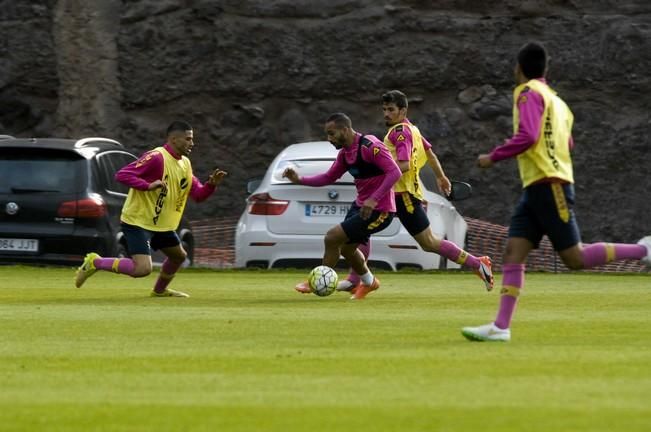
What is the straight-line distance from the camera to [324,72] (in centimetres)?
2973

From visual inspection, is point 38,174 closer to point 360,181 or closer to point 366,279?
point 366,279

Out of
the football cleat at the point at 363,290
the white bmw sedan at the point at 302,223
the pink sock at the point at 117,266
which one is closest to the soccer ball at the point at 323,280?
the football cleat at the point at 363,290

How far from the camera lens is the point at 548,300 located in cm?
1544

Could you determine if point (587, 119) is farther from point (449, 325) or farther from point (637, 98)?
point (449, 325)

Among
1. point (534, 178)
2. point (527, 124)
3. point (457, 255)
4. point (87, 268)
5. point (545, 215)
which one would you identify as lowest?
point (87, 268)

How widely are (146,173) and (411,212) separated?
237cm

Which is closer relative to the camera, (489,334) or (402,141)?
(489,334)

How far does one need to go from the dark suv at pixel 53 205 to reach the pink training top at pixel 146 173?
4211 millimetres

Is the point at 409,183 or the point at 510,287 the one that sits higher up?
the point at 409,183

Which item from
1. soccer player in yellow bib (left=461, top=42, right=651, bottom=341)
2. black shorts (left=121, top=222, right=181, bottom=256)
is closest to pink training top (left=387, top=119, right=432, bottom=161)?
black shorts (left=121, top=222, right=181, bottom=256)

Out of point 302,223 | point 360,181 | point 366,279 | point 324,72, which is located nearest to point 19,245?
point 302,223

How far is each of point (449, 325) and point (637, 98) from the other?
17.6m

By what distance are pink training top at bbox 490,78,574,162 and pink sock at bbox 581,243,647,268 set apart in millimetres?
938

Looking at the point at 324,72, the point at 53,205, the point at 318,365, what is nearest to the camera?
the point at 318,365
